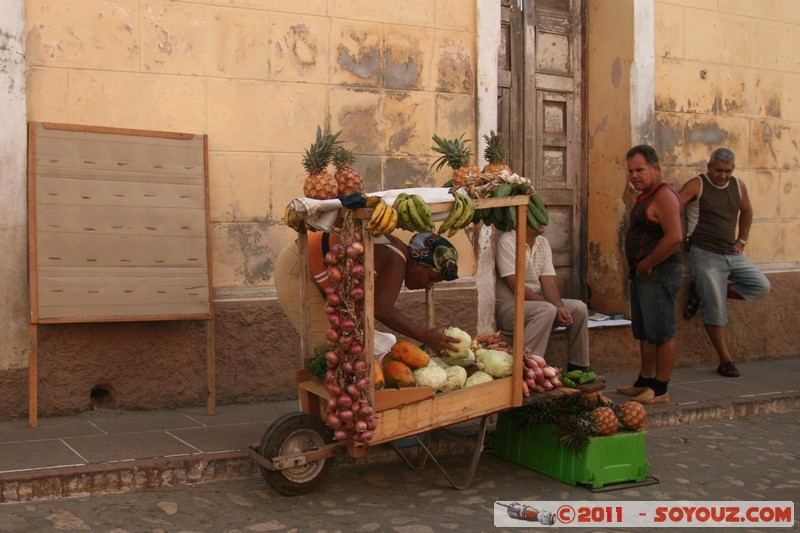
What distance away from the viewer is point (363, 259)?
4395mm

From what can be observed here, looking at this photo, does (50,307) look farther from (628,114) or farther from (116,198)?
(628,114)

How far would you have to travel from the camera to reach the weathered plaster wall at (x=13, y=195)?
5.69 m

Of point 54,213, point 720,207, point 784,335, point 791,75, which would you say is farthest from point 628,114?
point 54,213

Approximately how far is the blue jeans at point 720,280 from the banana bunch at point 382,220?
183 inches

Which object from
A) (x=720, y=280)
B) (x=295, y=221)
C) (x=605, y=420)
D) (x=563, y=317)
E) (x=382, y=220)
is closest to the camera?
(x=382, y=220)

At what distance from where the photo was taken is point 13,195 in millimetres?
5727

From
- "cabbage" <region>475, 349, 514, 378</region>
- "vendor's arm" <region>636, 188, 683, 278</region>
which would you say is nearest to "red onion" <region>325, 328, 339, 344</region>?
"cabbage" <region>475, 349, 514, 378</region>

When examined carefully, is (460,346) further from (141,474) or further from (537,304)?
(141,474)

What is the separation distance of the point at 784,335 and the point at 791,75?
8.76 feet

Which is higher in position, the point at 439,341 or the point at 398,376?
the point at 439,341

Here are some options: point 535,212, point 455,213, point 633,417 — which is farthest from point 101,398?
point 633,417

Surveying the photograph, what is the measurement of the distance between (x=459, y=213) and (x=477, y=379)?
959 mm

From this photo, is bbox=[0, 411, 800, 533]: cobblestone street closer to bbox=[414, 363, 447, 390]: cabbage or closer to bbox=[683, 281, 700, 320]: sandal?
bbox=[414, 363, 447, 390]: cabbage

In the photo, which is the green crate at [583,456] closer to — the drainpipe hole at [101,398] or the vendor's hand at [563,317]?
the vendor's hand at [563,317]
